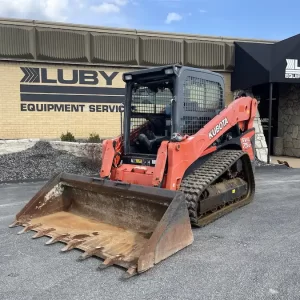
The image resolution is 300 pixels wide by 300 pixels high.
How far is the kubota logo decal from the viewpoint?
5726 mm

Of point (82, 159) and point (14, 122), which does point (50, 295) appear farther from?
point (14, 122)

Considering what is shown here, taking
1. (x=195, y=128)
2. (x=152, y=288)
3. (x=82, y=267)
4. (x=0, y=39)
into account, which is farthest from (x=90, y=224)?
(x=0, y=39)

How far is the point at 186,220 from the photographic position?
4.15 meters

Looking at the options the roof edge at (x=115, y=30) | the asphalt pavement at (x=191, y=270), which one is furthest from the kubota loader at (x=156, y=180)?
the roof edge at (x=115, y=30)

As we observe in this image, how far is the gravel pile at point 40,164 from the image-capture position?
10.0 m

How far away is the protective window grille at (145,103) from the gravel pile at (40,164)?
4.61 m

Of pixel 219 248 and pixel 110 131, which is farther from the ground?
pixel 110 131

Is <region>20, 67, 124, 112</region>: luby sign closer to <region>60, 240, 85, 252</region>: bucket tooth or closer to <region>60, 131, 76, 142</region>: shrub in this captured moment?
<region>60, 131, 76, 142</region>: shrub

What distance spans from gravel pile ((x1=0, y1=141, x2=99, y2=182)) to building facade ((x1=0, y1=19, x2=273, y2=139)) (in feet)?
6.09

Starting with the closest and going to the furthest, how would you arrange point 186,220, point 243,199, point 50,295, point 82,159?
point 50,295
point 186,220
point 243,199
point 82,159

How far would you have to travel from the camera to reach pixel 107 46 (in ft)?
43.6

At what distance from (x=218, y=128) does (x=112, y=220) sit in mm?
2357

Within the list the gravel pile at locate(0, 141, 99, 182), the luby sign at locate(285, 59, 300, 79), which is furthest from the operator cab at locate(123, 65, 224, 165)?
the luby sign at locate(285, 59, 300, 79)

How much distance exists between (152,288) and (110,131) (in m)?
10.9
